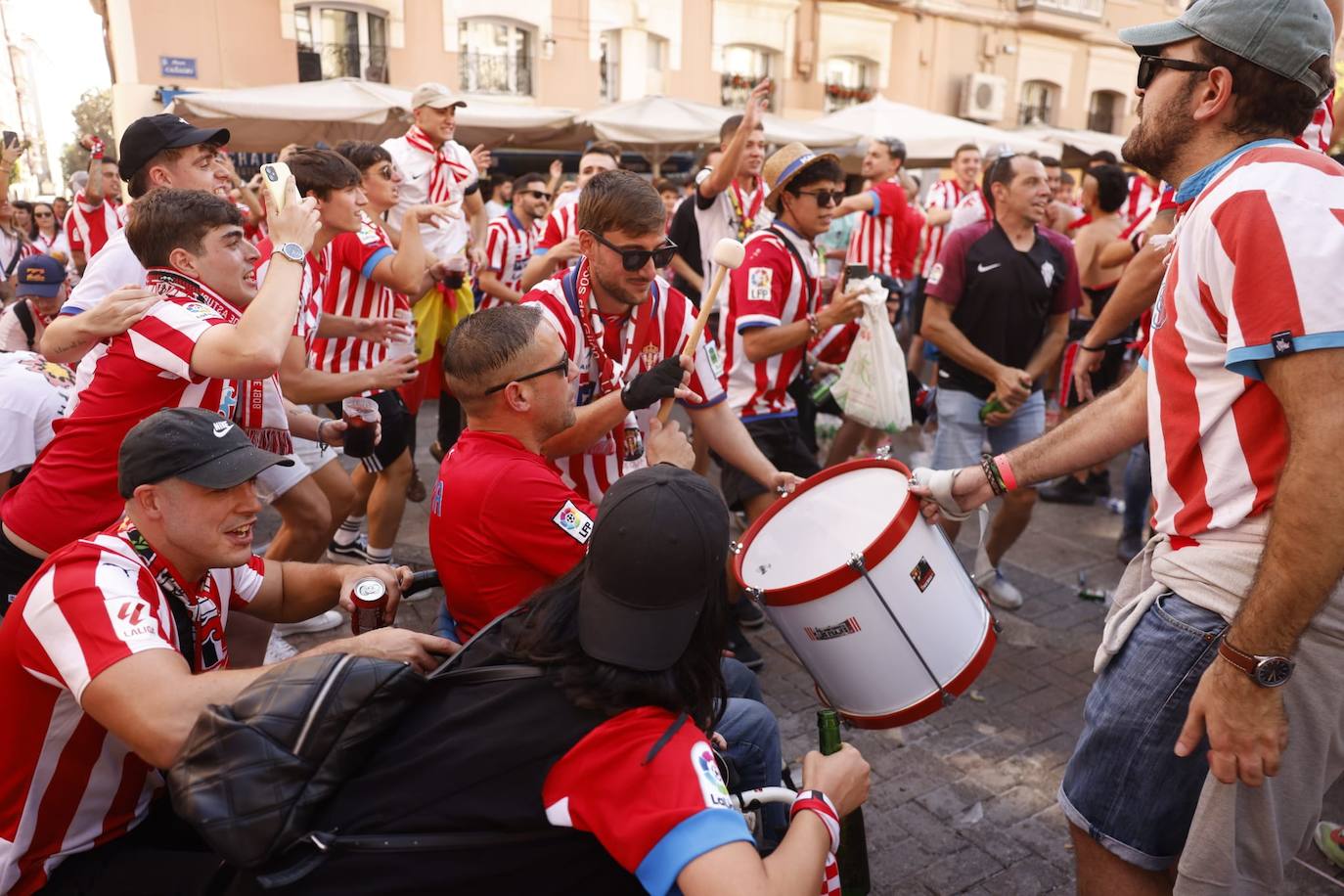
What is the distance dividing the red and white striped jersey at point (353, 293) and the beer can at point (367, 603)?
2566mm

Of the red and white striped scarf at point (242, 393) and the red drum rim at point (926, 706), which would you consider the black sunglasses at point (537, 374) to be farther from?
the red drum rim at point (926, 706)

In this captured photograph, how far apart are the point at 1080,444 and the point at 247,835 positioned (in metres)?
2.11

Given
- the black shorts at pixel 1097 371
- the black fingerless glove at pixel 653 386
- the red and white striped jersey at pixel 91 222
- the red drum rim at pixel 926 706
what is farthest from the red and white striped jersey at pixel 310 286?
the red and white striped jersey at pixel 91 222

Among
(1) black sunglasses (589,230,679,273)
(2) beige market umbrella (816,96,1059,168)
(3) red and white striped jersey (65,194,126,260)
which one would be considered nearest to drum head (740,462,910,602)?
(1) black sunglasses (589,230,679,273)

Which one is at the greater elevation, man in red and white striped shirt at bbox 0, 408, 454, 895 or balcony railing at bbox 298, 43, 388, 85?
balcony railing at bbox 298, 43, 388, 85

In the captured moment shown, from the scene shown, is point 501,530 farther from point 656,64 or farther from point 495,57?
point 656,64

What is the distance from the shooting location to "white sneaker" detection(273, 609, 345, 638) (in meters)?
4.45

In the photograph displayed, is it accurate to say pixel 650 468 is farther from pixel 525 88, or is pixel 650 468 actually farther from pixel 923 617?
pixel 525 88

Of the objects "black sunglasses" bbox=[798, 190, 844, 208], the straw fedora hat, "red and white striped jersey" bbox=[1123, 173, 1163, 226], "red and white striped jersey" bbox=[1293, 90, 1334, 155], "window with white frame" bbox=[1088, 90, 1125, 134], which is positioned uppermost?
"window with white frame" bbox=[1088, 90, 1125, 134]

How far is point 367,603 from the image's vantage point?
245cm

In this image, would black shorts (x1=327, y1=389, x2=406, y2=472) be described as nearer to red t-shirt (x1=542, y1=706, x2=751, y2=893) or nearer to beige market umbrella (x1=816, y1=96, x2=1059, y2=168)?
red t-shirt (x1=542, y1=706, x2=751, y2=893)

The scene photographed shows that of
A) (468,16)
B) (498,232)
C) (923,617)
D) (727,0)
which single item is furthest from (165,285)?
(727,0)

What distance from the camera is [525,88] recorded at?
787 inches

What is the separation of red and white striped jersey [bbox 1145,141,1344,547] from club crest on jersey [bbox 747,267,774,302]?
2.51 meters
